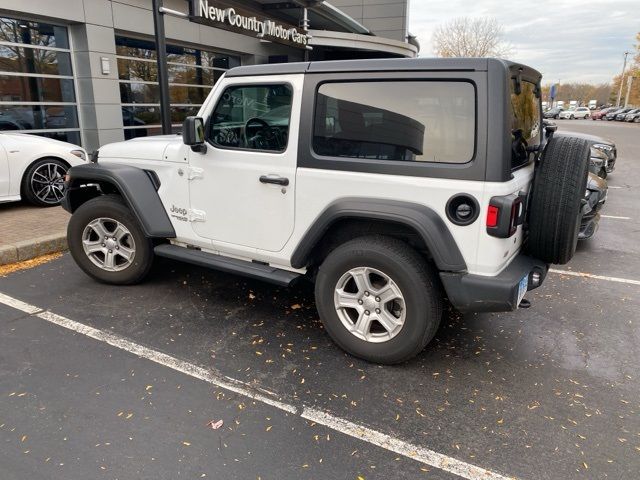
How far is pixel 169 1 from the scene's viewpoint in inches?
475

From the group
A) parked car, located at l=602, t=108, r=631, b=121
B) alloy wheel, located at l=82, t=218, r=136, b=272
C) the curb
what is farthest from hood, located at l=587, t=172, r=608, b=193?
parked car, located at l=602, t=108, r=631, b=121

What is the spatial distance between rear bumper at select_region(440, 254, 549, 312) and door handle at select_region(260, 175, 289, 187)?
4.24 ft

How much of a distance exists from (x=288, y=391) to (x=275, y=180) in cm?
149

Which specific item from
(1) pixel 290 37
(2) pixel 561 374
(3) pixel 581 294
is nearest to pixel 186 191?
(2) pixel 561 374

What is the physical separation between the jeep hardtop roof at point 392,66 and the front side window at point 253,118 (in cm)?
13

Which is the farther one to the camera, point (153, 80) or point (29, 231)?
point (153, 80)

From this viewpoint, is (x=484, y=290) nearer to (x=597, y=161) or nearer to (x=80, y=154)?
(x=80, y=154)

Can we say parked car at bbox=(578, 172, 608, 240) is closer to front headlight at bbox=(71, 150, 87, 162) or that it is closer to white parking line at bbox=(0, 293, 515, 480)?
white parking line at bbox=(0, 293, 515, 480)

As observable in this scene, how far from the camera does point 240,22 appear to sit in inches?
392

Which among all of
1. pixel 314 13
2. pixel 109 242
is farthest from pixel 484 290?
pixel 314 13

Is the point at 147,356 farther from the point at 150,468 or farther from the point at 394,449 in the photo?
the point at 394,449

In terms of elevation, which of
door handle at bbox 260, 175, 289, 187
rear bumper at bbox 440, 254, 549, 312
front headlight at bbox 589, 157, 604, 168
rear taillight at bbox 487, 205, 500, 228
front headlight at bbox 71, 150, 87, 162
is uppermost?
door handle at bbox 260, 175, 289, 187

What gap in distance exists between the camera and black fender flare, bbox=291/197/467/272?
9.62 ft

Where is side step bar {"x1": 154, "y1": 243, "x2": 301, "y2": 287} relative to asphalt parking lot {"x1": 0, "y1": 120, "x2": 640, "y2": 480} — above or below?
above
